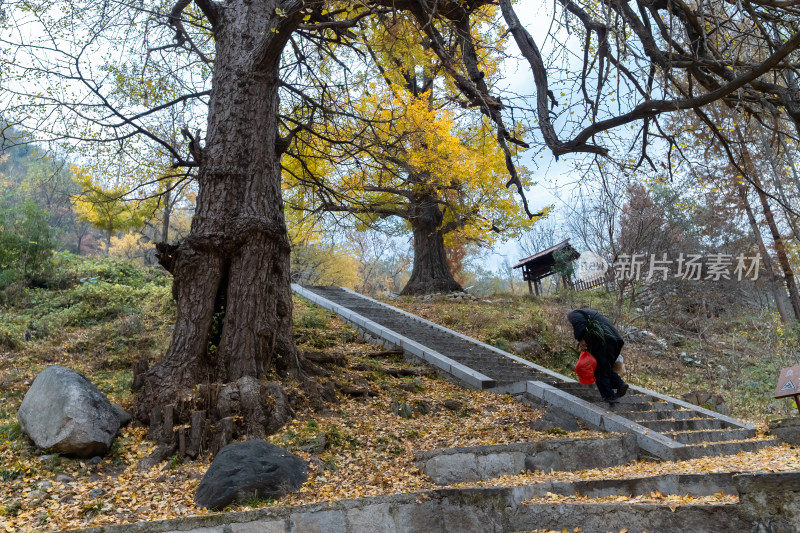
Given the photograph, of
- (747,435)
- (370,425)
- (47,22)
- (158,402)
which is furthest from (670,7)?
(47,22)

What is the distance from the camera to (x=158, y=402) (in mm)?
5891

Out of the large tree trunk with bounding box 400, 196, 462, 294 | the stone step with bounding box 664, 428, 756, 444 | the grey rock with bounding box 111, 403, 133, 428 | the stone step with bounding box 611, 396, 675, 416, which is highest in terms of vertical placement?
the large tree trunk with bounding box 400, 196, 462, 294

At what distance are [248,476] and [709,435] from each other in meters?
5.17

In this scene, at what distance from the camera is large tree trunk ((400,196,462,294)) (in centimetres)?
1844

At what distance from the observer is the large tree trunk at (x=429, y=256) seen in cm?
1844

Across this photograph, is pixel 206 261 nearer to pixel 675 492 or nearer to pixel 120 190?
pixel 675 492

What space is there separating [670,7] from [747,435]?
492 cm

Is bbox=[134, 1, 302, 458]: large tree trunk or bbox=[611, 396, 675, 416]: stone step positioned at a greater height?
bbox=[134, 1, 302, 458]: large tree trunk

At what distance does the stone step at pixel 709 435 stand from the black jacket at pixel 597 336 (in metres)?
1.17

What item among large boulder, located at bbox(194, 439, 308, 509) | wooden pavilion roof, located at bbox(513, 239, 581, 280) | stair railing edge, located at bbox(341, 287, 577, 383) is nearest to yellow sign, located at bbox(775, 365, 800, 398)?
stair railing edge, located at bbox(341, 287, 577, 383)

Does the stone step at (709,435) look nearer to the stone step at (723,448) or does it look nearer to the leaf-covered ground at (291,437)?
the stone step at (723,448)

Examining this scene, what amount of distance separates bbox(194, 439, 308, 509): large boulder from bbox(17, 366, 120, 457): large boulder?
1.47 meters

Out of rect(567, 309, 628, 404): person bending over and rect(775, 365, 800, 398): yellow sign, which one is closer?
rect(775, 365, 800, 398): yellow sign

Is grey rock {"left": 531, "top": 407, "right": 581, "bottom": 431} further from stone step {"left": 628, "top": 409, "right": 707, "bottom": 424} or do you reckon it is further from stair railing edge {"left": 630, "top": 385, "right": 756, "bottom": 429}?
stair railing edge {"left": 630, "top": 385, "right": 756, "bottom": 429}
